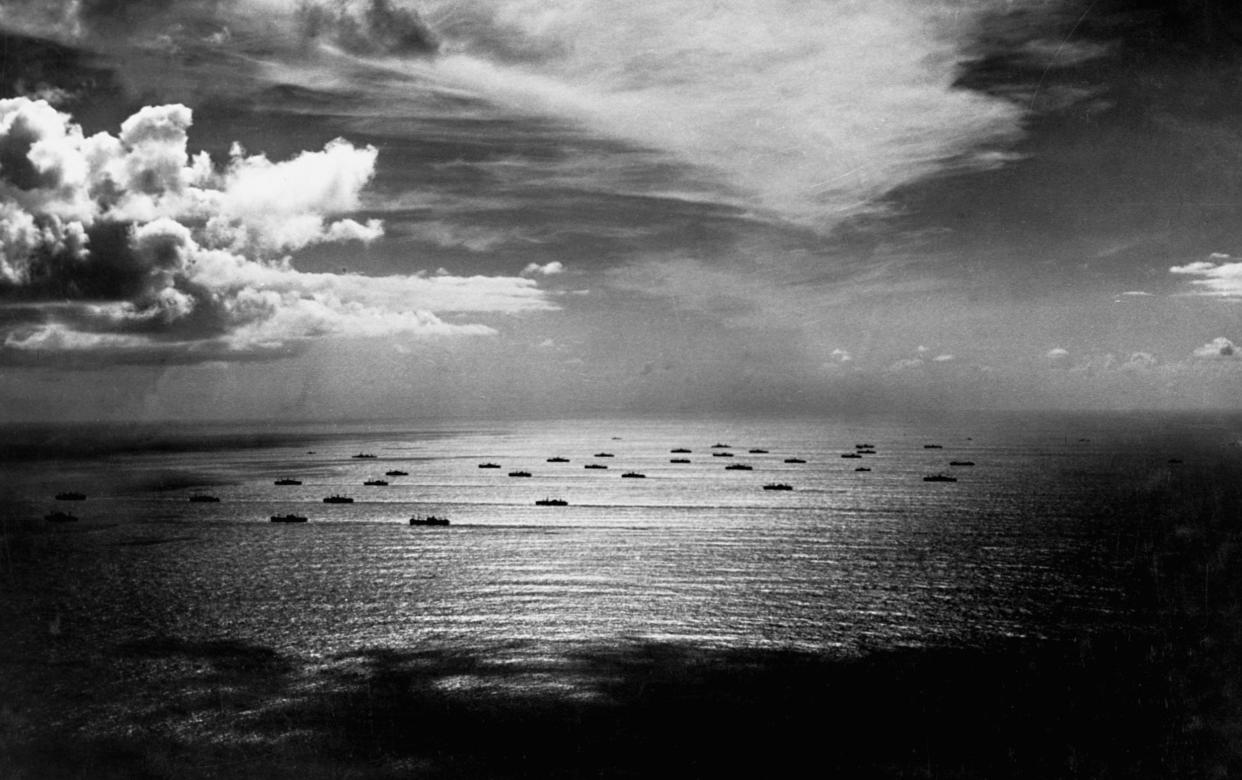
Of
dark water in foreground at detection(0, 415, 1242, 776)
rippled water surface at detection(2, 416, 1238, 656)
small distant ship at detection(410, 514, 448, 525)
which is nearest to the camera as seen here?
dark water in foreground at detection(0, 415, 1242, 776)

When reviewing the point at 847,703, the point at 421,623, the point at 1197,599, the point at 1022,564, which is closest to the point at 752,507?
the point at 1022,564

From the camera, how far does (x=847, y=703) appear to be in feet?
159

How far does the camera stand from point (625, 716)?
152 feet

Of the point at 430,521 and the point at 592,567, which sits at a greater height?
the point at 430,521

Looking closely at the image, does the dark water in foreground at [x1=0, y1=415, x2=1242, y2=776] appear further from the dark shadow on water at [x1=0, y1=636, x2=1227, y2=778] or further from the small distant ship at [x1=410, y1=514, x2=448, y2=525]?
the small distant ship at [x1=410, y1=514, x2=448, y2=525]

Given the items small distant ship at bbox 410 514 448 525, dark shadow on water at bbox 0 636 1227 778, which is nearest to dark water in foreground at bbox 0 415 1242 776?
dark shadow on water at bbox 0 636 1227 778

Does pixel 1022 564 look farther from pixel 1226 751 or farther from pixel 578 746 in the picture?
pixel 578 746

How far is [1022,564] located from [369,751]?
7066 centimetres

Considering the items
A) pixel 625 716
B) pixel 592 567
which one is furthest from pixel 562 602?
pixel 625 716

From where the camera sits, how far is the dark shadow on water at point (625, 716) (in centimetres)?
4131

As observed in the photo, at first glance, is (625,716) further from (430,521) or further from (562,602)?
(430,521)

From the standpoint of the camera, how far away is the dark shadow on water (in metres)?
41.3

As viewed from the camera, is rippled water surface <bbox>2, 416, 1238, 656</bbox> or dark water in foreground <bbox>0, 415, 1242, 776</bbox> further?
rippled water surface <bbox>2, 416, 1238, 656</bbox>

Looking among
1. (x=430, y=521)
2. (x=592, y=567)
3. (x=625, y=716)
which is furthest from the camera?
(x=430, y=521)
